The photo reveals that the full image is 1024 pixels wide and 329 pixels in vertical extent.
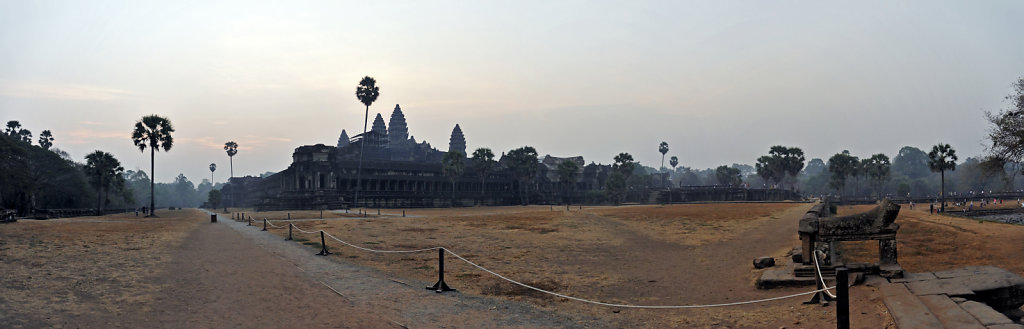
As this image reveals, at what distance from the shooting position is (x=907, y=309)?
7.31 m

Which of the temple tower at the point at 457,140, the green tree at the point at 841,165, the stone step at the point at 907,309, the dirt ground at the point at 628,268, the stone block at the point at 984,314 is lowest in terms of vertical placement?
the dirt ground at the point at 628,268

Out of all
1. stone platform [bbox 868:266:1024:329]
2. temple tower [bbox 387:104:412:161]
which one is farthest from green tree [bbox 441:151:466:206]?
stone platform [bbox 868:266:1024:329]

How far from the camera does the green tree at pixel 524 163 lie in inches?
3738

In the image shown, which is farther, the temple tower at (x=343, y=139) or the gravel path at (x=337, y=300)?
the temple tower at (x=343, y=139)

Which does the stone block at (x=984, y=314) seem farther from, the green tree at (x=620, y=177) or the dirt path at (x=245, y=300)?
the green tree at (x=620, y=177)

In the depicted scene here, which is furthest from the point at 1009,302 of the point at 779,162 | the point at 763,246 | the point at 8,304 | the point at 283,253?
the point at 779,162

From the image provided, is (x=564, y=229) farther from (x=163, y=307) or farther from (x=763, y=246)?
(x=163, y=307)

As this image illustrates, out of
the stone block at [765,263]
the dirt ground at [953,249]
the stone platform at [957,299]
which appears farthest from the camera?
the stone block at [765,263]

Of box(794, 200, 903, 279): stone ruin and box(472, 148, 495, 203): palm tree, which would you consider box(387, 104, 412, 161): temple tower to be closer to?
box(472, 148, 495, 203): palm tree

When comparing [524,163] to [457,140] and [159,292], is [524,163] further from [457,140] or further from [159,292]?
[159,292]

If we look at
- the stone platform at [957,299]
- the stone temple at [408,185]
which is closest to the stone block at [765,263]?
the stone platform at [957,299]

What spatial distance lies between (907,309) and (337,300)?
9873 millimetres

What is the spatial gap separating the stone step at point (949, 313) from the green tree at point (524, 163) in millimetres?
87045

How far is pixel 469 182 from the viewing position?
321ft
